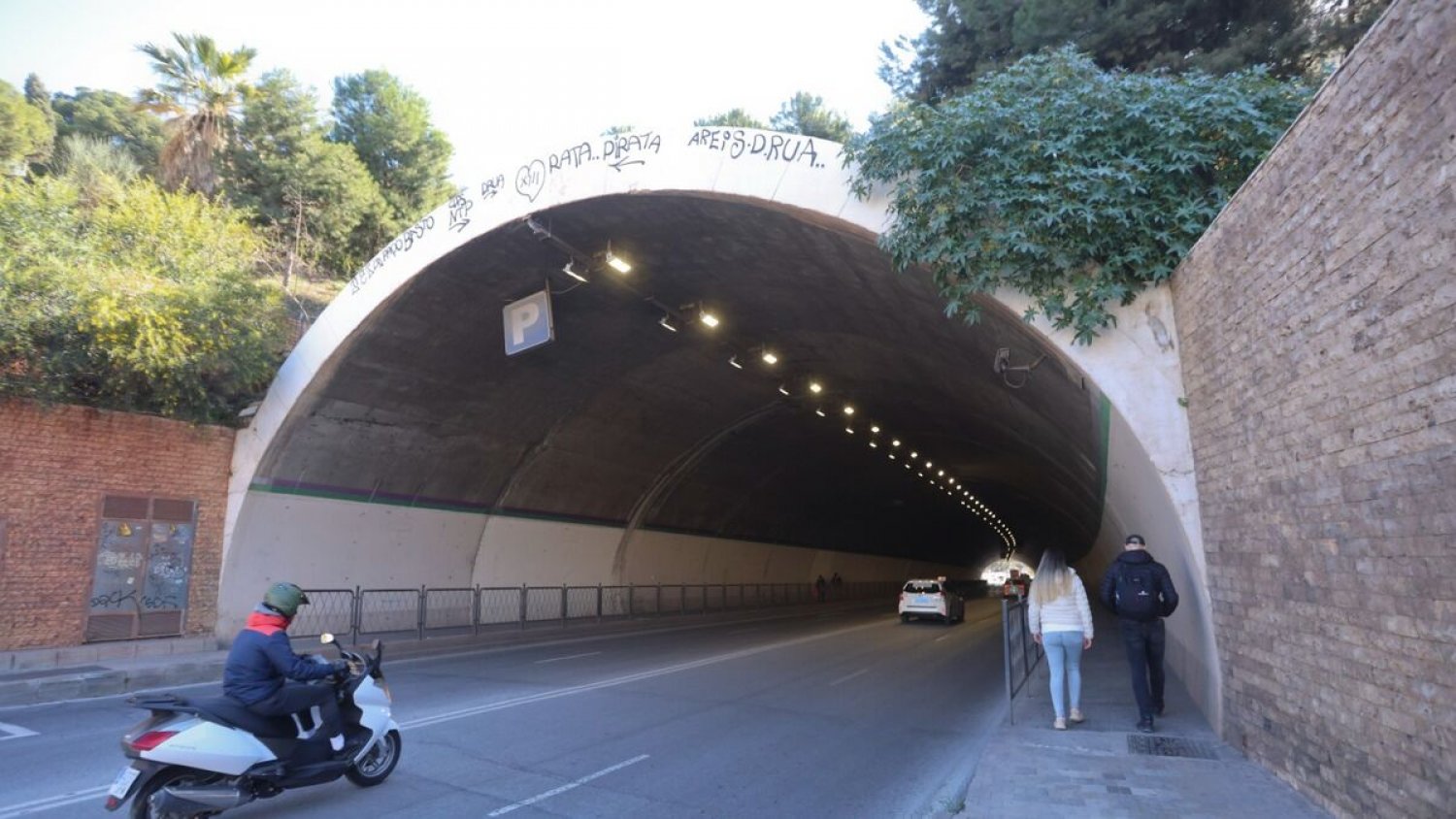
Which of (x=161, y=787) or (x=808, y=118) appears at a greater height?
(x=808, y=118)

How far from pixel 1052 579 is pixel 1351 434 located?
13.1 ft

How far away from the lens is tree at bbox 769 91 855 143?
133 feet

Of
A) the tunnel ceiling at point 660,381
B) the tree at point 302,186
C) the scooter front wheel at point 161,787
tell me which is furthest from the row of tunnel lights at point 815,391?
the tree at point 302,186

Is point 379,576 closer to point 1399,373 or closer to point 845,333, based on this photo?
point 845,333

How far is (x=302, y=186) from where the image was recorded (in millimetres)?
31016

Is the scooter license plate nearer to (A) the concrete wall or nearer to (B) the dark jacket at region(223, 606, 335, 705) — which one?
(B) the dark jacket at region(223, 606, 335, 705)

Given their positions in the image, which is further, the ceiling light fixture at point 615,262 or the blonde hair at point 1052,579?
the ceiling light fixture at point 615,262

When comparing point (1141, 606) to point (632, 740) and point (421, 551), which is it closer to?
point (632, 740)

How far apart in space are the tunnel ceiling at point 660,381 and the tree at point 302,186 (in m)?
13.9

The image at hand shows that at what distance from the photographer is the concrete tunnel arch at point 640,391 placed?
10.9 metres

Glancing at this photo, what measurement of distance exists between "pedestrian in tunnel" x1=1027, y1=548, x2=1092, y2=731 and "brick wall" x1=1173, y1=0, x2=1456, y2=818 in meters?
1.46

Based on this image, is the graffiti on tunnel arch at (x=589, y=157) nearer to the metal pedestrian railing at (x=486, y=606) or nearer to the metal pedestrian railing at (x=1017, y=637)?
the metal pedestrian railing at (x=1017, y=637)

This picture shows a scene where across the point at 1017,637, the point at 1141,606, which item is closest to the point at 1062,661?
the point at 1141,606

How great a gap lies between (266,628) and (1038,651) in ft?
41.2
